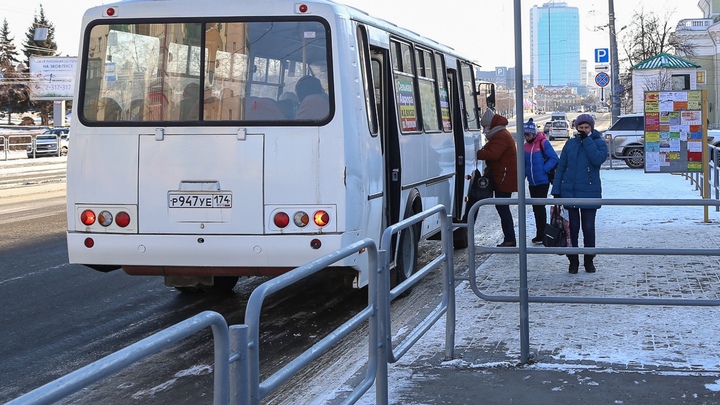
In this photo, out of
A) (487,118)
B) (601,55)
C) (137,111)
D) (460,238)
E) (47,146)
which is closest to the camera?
(137,111)

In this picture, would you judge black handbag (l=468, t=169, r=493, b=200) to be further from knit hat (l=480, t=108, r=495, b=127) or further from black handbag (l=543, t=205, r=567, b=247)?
black handbag (l=543, t=205, r=567, b=247)

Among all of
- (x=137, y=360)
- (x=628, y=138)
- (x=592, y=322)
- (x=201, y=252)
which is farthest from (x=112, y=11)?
(x=628, y=138)

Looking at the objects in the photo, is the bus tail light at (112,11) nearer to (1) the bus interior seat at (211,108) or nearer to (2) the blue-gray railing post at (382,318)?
(1) the bus interior seat at (211,108)

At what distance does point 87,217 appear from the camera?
8211 mm

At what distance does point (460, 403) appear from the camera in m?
5.67

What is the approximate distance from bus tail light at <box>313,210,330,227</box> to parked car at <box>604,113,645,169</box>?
24991 mm

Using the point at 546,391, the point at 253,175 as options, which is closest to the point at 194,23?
the point at 253,175

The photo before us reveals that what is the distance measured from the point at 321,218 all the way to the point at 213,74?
4.90ft

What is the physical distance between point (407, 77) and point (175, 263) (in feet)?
11.5

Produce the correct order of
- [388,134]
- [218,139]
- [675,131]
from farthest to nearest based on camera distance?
[675,131] < [388,134] < [218,139]

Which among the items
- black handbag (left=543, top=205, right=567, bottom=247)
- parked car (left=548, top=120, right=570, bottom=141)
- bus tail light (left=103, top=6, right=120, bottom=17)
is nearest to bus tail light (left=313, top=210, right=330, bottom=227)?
bus tail light (left=103, top=6, right=120, bottom=17)

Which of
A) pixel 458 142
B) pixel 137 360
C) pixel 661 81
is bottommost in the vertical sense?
pixel 137 360

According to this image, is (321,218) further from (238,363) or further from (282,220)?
(238,363)

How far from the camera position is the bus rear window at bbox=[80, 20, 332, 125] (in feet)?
26.7
